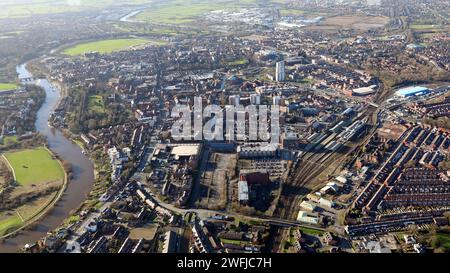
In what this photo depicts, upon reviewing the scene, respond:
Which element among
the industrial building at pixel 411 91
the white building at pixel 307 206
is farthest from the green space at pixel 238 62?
the white building at pixel 307 206

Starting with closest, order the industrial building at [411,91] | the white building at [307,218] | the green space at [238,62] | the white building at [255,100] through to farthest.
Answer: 1. the white building at [307,218]
2. the white building at [255,100]
3. the industrial building at [411,91]
4. the green space at [238,62]

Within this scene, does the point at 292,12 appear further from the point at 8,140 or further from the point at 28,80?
the point at 8,140

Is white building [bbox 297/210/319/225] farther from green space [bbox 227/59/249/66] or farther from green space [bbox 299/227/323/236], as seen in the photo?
green space [bbox 227/59/249/66]

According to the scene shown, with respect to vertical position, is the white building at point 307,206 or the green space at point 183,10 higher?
the green space at point 183,10

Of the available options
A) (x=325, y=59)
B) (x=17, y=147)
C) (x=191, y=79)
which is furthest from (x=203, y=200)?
(x=325, y=59)

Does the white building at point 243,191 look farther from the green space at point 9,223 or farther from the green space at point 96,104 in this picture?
the green space at point 96,104

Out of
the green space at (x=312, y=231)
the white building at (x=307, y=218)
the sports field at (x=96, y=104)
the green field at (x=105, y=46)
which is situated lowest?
the green space at (x=312, y=231)

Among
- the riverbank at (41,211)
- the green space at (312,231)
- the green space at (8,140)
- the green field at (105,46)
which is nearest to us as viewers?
the green space at (312,231)
